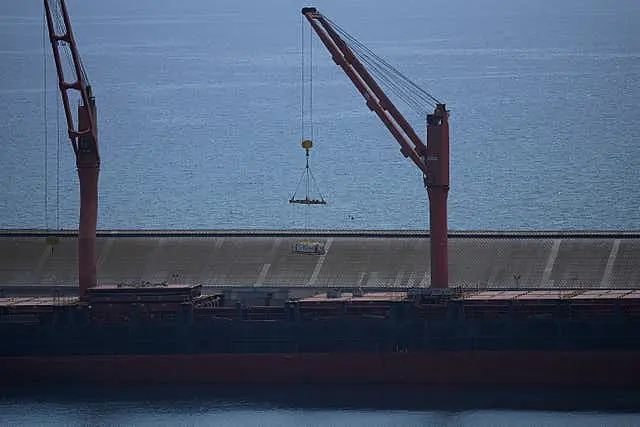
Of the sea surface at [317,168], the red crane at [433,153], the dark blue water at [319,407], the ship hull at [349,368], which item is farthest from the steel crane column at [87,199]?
the red crane at [433,153]

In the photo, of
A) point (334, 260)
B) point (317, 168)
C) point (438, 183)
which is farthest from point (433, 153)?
point (317, 168)

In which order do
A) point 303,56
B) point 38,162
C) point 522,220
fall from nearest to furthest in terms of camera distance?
point 522,220
point 38,162
point 303,56

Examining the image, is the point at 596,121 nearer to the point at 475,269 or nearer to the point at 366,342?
the point at 475,269

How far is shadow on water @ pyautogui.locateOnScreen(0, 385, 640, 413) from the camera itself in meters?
54.4

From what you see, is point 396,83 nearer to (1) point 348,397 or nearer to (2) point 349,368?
(2) point 349,368

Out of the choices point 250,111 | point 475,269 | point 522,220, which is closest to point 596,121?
point 250,111

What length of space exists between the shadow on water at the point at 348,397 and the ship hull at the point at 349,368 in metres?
0.34

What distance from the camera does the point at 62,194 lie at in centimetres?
10944

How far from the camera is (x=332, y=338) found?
5762 centimetres

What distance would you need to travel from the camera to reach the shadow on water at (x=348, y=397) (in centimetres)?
5444

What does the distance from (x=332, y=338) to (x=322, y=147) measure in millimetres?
70820

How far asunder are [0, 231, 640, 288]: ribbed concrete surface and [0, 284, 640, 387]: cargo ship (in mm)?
4601

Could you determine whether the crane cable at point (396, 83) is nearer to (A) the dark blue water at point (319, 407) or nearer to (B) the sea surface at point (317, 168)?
(B) the sea surface at point (317, 168)

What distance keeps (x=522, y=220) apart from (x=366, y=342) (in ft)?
139
